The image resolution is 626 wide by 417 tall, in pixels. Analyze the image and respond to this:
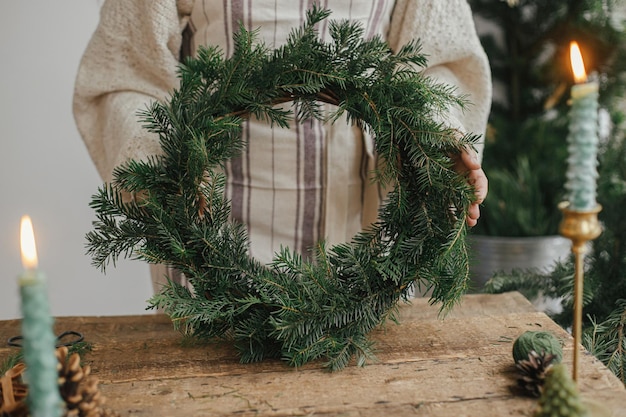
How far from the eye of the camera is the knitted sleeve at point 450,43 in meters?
0.90

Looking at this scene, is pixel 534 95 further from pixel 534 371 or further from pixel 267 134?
pixel 534 371

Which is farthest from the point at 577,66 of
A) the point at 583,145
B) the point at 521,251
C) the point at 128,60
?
the point at 521,251

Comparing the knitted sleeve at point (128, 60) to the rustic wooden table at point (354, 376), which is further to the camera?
the knitted sleeve at point (128, 60)

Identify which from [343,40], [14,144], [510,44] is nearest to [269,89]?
[343,40]

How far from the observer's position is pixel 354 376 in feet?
2.09

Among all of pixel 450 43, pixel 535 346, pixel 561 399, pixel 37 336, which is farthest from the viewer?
pixel 450 43

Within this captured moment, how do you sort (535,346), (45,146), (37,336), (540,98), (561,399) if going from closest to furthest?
(37,336)
(561,399)
(535,346)
(45,146)
(540,98)

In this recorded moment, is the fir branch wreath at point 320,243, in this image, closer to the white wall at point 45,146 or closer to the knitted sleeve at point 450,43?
the knitted sleeve at point 450,43

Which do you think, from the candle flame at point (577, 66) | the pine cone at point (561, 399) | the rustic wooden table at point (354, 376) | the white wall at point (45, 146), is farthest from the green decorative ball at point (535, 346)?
the white wall at point (45, 146)

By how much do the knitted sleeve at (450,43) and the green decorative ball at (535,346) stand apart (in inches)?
Result: 12.0

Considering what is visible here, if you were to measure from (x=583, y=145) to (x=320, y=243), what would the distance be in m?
0.31

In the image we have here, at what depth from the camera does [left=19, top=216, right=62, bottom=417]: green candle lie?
391 millimetres

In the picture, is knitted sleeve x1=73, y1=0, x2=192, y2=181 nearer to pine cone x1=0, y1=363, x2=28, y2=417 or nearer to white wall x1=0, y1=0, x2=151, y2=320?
pine cone x1=0, y1=363, x2=28, y2=417

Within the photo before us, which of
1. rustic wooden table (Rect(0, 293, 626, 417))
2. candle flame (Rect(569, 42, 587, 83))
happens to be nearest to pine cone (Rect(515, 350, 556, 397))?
rustic wooden table (Rect(0, 293, 626, 417))
